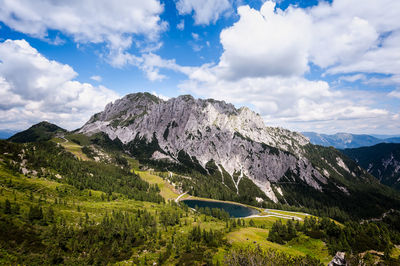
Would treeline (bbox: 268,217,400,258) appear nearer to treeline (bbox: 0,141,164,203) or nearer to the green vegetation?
the green vegetation

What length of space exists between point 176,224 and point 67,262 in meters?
68.6

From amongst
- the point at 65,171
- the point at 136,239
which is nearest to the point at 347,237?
the point at 136,239

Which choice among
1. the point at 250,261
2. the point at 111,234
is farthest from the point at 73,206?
the point at 250,261

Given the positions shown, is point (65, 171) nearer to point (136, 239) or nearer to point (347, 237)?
point (136, 239)

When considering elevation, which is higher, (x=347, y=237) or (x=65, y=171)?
(x=65, y=171)

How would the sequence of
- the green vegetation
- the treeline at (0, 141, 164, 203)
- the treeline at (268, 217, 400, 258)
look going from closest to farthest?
the green vegetation
the treeline at (268, 217, 400, 258)
the treeline at (0, 141, 164, 203)

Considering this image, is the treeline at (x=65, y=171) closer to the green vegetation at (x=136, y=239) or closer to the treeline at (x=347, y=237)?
the green vegetation at (x=136, y=239)

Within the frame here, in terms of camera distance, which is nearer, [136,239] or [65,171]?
[136,239]

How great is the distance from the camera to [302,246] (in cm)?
7900

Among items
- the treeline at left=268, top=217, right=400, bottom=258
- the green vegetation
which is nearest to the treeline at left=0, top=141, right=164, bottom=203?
the green vegetation

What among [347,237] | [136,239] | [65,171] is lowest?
[136,239]

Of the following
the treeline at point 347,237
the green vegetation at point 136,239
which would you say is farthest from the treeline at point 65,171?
the treeline at point 347,237

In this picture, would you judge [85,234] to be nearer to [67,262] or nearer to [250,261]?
[67,262]

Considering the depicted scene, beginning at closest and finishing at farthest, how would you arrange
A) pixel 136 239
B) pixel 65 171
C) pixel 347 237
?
pixel 347 237
pixel 136 239
pixel 65 171
